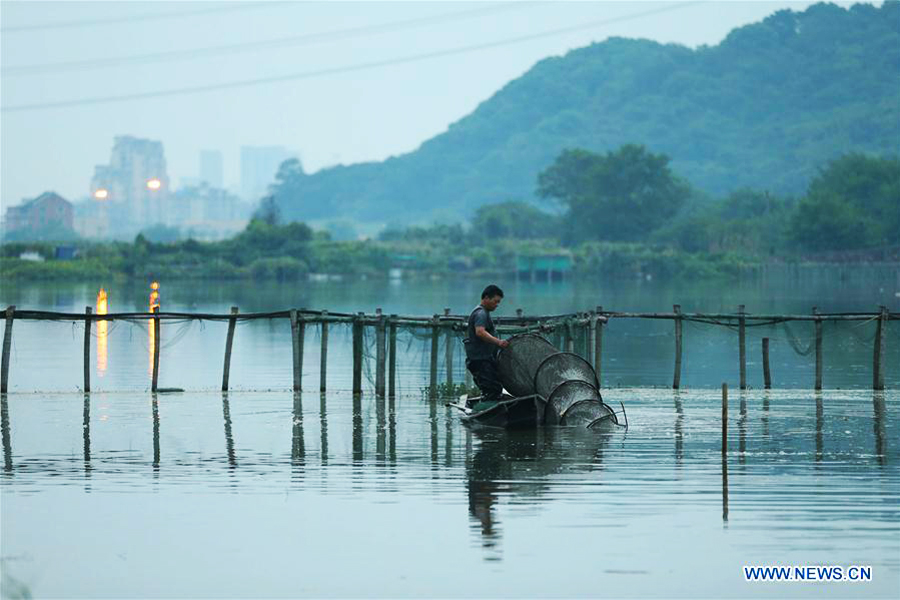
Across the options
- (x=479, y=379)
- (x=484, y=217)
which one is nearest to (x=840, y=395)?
(x=479, y=379)

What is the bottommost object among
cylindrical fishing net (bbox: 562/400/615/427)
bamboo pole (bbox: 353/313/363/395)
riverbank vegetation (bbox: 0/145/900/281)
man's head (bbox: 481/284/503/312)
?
cylindrical fishing net (bbox: 562/400/615/427)

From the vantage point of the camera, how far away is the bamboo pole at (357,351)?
22750 millimetres

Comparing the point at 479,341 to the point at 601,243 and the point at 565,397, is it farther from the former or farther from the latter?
the point at 601,243

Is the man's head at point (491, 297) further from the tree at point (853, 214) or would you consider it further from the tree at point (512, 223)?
the tree at point (512, 223)

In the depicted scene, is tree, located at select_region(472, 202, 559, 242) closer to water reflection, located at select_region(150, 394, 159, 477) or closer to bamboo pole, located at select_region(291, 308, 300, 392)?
bamboo pole, located at select_region(291, 308, 300, 392)

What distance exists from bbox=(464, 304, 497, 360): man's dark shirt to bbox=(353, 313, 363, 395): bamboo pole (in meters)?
4.44

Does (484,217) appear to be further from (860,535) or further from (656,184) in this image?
(860,535)

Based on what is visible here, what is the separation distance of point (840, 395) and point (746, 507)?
36.2 feet

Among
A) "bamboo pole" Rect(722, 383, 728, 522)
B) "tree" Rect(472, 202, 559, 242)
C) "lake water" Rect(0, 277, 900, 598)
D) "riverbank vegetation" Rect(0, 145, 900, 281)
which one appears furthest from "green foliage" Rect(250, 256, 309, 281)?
"bamboo pole" Rect(722, 383, 728, 522)

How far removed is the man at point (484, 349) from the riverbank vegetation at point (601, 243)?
318ft

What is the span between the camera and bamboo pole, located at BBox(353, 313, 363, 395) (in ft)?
74.6

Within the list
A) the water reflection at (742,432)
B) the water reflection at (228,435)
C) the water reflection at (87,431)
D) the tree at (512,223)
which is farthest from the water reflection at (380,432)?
the tree at (512,223)

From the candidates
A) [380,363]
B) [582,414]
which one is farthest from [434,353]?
[582,414]

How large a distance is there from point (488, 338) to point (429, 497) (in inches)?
173
